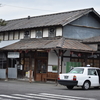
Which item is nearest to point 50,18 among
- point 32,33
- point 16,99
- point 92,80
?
point 32,33

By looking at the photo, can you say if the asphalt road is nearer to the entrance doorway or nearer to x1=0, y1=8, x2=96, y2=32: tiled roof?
the entrance doorway

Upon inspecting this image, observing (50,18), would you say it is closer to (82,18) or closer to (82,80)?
(82,18)

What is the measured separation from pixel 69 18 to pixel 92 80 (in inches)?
391

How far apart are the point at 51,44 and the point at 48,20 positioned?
5.91 meters

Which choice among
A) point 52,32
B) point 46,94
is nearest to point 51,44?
point 52,32

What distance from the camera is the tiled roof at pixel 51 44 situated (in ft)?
89.5

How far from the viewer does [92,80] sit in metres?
22.5

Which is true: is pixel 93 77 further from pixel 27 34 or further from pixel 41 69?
pixel 27 34

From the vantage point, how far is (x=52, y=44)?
91.7ft

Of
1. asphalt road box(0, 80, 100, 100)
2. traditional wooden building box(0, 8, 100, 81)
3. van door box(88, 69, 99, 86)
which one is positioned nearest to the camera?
asphalt road box(0, 80, 100, 100)

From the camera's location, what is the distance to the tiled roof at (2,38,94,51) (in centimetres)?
2727

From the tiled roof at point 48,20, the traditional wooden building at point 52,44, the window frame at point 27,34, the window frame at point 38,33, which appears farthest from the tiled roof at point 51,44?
the tiled roof at point 48,20

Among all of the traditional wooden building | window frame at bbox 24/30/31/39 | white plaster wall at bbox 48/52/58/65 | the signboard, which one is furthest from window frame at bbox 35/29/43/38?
white plaster wall at bbox 48/52/58/65

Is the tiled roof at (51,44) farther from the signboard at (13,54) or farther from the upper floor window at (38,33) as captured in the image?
the signboard at (13,54)
